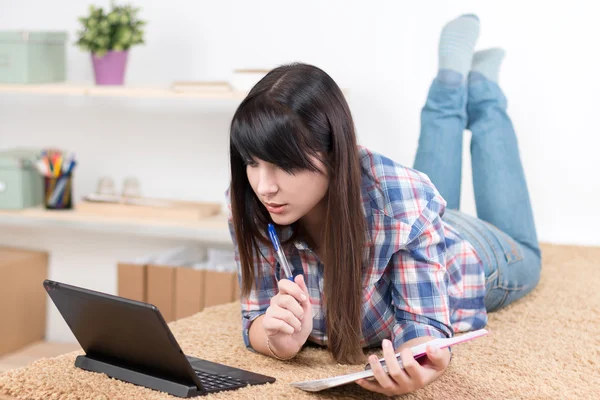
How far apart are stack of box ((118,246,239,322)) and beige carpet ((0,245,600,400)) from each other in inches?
28.7

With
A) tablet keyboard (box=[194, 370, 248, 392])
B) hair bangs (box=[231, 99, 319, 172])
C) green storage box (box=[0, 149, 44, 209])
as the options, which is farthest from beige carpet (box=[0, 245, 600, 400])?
green storage box (box=[0, 149, 44, 209])

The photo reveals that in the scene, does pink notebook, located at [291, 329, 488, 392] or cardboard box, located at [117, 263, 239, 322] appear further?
cardboard box, located at [117, 263, 239, 322]

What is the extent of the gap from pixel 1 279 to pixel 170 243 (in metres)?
0.58

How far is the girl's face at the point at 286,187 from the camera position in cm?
102

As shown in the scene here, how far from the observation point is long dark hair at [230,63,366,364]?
100cm

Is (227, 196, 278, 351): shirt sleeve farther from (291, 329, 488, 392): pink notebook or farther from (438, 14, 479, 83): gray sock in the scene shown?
(438, 14, 479, 83): gray sock

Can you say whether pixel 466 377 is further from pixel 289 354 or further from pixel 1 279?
pixel 1 279

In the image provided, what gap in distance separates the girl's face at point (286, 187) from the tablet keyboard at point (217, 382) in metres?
0.23

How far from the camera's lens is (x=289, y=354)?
1137mm

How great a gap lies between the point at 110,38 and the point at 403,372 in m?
1.78

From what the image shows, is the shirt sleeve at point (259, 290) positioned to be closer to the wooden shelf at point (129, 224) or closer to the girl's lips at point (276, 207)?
the girl's lips at point (276, 207)

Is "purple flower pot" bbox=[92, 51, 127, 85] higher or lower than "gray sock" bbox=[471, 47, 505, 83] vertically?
lower

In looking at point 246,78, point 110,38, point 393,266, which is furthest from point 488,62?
point 110,38

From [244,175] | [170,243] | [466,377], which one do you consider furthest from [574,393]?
[170,243]
